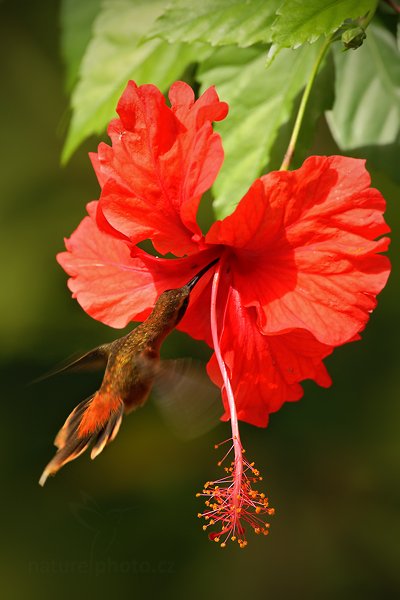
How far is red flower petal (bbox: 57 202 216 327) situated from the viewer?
107 centimetres

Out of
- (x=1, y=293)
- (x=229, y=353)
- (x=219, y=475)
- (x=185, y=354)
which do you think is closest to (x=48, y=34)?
(x=1, y=293)

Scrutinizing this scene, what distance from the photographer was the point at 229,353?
103 centimetres

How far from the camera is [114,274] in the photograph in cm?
112

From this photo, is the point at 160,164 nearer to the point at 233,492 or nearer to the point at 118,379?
the point at 118,379

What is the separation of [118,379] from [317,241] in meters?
0.28

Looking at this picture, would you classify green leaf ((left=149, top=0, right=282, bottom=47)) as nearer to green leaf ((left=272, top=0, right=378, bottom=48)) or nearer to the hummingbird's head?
green leaf ((left=272, top=0, right=378, bottom=48))

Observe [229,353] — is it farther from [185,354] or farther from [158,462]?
[158,462]

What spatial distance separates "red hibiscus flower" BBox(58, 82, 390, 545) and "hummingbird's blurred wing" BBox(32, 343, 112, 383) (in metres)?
0.09

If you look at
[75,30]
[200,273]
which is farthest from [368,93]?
[75,30]

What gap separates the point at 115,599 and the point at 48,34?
1.45 m

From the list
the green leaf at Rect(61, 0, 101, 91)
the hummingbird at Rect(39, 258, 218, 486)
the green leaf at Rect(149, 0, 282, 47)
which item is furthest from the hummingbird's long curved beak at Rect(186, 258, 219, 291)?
the green leaf at Rect(61, 0, 101, 91)

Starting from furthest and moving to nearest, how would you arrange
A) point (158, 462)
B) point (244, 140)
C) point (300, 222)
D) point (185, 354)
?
point (158, 462) → point (185, 354) → point (244, 140) → point (300, 222)

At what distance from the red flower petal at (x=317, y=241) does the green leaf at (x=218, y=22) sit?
21cm

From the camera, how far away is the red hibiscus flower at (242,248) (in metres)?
0.92
